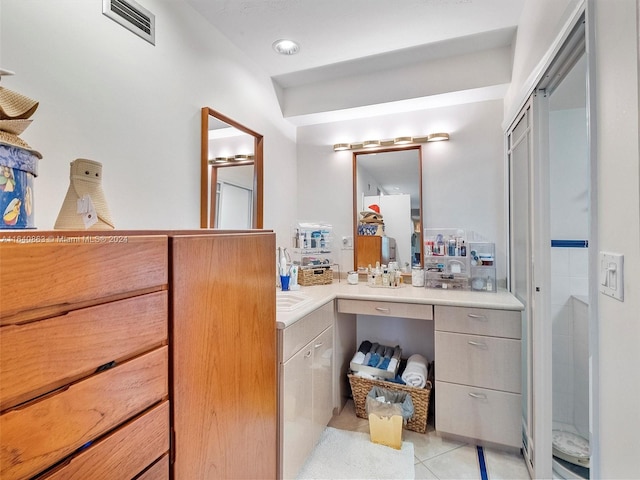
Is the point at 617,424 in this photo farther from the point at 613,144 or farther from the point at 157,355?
the point at 157,355

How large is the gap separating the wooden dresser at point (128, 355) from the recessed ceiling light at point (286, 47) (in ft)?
5.19

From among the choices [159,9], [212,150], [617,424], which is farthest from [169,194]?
[617,424]

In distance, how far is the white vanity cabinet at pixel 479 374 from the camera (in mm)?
1812

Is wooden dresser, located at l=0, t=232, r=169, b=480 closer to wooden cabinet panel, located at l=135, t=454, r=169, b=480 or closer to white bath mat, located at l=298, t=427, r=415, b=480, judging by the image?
wooden cabinet panel, located at l=135, t=454, r=169, b=480

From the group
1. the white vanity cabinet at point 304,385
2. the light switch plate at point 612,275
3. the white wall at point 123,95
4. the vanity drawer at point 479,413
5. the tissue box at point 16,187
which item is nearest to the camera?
the tissue box at point 16,187

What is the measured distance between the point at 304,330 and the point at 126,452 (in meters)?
1.04

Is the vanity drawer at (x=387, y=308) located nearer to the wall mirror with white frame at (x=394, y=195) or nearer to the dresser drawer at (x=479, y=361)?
the dresser drawer at (x=479, y=361)

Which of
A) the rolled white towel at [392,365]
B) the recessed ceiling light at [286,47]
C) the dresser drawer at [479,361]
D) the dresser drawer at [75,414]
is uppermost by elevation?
the recessed ceiling light at [286,47]

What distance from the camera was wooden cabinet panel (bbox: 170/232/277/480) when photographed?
0.84 metres

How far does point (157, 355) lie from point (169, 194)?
1004 millimetres

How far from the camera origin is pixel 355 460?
1.80 meters

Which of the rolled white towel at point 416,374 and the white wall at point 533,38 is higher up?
the white wall at point 533,38

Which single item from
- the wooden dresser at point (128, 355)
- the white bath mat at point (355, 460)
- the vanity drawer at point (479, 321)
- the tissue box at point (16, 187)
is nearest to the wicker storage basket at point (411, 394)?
the white bath mat at point (355, 460)

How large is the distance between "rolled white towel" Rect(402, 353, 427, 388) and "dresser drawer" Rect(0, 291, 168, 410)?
1832 millimetres
